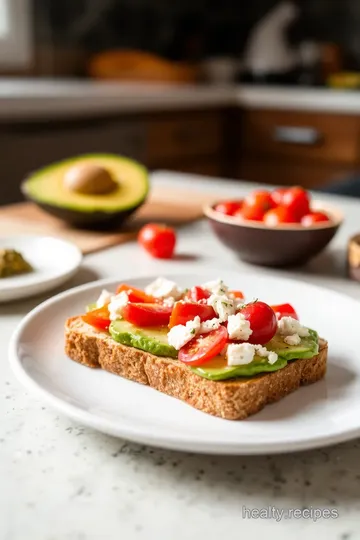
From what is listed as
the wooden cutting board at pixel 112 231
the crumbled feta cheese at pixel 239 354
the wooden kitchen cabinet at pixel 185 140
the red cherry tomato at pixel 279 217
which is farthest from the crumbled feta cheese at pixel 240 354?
the wooden kitchen cabinet at pixel 185 140

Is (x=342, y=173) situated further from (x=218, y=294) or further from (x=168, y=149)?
(x=218, y=294)

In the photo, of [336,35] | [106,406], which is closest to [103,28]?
[336,35]

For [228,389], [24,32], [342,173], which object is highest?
[24,32]

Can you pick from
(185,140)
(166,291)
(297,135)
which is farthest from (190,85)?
(166,291)

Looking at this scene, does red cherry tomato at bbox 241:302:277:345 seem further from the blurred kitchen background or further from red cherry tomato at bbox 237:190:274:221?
the blurred kitchen background

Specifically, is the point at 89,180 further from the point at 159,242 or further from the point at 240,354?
the point at 240,354

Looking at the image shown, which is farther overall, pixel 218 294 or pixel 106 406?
pixel 218 294
